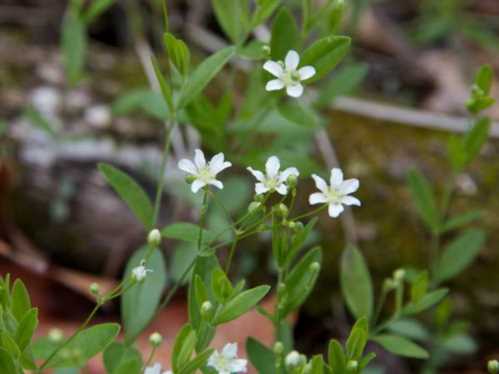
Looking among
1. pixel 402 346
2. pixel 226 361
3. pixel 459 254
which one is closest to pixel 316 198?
pixel 226 361

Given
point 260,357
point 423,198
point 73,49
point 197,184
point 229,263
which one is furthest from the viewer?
point 73,49

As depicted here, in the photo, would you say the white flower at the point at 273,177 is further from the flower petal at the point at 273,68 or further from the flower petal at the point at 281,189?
the flower petal at the point at 273,68

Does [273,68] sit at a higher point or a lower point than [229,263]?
higher

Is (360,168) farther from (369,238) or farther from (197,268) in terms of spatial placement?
(197,268)

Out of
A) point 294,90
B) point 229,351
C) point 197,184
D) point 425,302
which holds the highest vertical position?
point 294,90

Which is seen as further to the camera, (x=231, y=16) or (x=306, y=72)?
(x=231, y=16)

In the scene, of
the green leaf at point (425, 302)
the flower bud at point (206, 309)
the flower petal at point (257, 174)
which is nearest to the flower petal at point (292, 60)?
the flower petal at point (257, 174)

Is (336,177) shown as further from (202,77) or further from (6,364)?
(6,364)
